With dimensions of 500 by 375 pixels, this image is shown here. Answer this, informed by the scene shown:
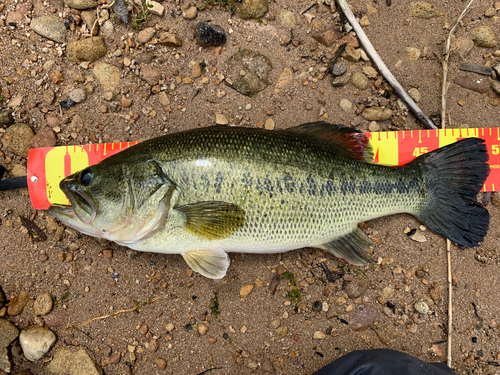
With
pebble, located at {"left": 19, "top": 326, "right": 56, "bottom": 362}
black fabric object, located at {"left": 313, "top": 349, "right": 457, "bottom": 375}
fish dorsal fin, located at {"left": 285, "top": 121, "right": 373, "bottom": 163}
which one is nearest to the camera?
black fabric object, located at {"left": 313, "top": 349, "right": 457, "bottom": 375}

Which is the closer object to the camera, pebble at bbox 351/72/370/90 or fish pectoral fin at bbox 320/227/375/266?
fish pectoral fin at bbox 320/227/375/266

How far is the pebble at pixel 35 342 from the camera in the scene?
3008 millimetres

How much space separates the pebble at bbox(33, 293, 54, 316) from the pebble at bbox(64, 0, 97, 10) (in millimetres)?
3002

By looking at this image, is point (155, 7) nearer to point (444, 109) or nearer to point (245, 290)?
point (245, 290)

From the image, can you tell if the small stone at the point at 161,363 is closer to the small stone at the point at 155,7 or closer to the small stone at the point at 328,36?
the small stone at the point at 155,7

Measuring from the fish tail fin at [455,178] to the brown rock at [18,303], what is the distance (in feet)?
13.3

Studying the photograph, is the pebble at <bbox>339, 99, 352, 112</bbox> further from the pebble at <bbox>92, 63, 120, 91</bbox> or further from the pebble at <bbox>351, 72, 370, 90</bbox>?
the pebble at <bbox>92, 63, 120, 91</bbox>

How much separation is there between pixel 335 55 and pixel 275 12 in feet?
2.62

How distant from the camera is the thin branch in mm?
3172

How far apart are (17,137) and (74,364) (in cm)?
237

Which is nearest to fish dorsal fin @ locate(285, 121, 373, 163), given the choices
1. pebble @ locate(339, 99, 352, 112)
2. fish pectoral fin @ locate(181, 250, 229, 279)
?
pebble @ locate(339, 99, 352, 112)

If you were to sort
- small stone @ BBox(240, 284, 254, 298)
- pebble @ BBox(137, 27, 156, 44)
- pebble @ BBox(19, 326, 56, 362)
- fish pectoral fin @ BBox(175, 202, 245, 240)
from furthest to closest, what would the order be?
pebble @ BBox(137, 27, 156, 44) → small stone @ BBox(240, 284, 254, 298) → pebble @ BBox(19, 326, 56, 362) → fish pectoral fin @ BBox(175, 202, 245, 240)

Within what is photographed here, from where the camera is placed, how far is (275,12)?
3312 mm

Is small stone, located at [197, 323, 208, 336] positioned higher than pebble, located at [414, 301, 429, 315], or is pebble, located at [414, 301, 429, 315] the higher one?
pebble, located at [414, 301, 429, 315]
